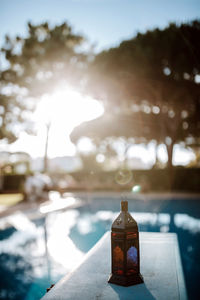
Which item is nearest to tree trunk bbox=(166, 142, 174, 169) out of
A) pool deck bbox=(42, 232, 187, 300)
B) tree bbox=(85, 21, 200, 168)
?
tree bbox=(85, 21, 200, 168)

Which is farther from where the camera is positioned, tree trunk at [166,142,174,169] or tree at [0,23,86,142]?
tree at [0,23,86,142]

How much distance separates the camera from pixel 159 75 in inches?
563

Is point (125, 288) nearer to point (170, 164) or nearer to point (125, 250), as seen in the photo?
point (125, 250)

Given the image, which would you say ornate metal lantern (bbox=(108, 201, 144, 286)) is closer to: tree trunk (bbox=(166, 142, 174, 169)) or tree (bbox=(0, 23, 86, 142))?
tree trunk (bbox=(166, 142, 174, 169))

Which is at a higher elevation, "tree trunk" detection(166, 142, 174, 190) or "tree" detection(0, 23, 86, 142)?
"tree" detection(0, 23, 86, 142)

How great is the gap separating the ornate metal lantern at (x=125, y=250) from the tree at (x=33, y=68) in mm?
19144

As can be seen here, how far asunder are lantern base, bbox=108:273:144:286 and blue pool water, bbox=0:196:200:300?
702 millimetres

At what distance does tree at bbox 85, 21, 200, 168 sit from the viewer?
13406 mm

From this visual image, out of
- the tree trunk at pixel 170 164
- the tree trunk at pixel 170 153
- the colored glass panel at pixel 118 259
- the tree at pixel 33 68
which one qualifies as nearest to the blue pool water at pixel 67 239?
the colored glass panel at pixel 118 259

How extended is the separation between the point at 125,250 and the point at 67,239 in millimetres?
4625

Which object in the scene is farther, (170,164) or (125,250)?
(170,164)

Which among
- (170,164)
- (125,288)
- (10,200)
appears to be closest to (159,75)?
(170,164)

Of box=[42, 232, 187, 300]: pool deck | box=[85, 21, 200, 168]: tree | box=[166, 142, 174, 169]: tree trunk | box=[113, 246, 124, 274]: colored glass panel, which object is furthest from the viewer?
box=[166, 142, 174, 169]: tree trunk

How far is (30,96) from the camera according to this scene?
22609mm
